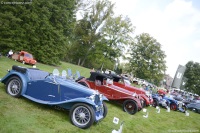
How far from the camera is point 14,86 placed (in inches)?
286

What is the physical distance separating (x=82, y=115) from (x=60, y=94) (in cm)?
112

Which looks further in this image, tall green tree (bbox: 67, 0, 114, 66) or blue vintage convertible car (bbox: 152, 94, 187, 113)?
tall green tree (bbox: 67, 0, 114, 66)

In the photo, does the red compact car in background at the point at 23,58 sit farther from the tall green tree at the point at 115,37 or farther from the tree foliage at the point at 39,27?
the tall green tree at the point at 115,37

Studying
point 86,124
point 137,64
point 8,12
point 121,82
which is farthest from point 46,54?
point 137,64

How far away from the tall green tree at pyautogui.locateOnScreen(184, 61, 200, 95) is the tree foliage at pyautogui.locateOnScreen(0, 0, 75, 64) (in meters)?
47.3

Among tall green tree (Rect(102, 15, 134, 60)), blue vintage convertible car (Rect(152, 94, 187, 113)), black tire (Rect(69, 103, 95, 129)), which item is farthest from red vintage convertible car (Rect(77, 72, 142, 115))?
tall green tree (Rect(102, 15, 134, 60))

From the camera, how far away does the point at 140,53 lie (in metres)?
47.9

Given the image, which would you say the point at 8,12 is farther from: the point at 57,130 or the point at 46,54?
Result: the point at 57,130

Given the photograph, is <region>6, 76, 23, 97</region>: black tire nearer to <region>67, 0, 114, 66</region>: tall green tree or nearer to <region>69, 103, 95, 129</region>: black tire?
<region>69, 103, 95, 129</region>: black tire

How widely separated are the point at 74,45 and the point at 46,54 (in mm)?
20502

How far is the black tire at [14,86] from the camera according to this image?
7109mm

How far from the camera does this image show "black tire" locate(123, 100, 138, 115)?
10.3 m

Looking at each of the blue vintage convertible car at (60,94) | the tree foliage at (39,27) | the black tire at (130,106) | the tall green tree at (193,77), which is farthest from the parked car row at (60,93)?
the tall green tree at (193,77)

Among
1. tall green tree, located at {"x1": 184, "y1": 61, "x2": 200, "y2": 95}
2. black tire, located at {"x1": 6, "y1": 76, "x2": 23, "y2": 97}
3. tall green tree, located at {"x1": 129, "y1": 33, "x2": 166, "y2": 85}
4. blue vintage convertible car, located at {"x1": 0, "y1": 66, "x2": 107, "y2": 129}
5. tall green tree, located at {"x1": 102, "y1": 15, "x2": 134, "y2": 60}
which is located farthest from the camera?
tall green tree, located at {"x1": 184, "y1": 61, "x2": 200, "y2": 95}
